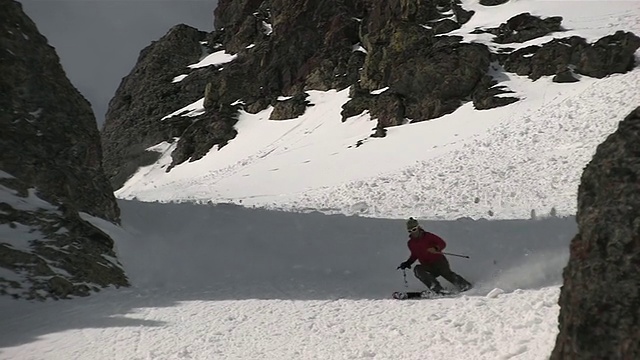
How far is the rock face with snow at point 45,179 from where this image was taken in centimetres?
959

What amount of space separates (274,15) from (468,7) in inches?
1039

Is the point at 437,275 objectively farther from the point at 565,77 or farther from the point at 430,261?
the point at 565,77

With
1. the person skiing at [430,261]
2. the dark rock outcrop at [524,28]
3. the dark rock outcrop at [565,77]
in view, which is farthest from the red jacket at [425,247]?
the dark rock outcrop at [524,28]

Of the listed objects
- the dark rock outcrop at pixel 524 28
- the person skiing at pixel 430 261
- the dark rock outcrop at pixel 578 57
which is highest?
the dark rock outcrop at pixel 524 28

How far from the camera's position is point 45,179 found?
1270 centimetres

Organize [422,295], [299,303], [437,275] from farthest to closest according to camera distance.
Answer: [437,275] < [422,295] < [299,303]

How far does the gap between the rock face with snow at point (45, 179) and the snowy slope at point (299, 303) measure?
0.66 meters

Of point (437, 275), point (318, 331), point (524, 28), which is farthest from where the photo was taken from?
point (524, 28)

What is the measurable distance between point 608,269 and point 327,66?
199ft

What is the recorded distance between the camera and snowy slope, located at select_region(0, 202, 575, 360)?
6344 mm

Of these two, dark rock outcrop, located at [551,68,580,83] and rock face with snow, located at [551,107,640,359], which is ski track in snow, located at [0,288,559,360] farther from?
dark rock outcrop, located at [551,68,580,83]

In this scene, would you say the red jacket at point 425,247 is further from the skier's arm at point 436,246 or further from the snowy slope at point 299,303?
the snowy slope at point 299,303

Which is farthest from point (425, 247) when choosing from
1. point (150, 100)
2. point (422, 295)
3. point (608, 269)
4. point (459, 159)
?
point (150, 100)

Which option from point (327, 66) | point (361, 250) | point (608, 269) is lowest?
point (361, 250)
